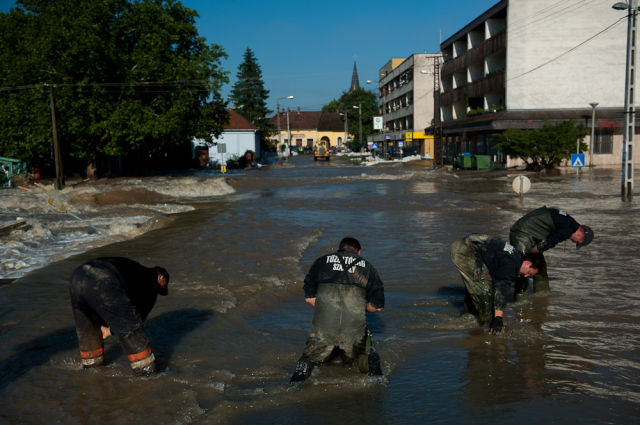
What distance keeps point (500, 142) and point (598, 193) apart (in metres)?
16.1

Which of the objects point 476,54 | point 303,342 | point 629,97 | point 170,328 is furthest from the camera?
point 476,54

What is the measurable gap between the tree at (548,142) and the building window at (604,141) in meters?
6.31

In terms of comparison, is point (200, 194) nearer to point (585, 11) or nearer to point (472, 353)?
point (472, 353)

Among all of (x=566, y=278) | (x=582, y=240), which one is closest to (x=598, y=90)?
(x=566, y=278)

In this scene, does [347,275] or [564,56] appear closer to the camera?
[347,275]

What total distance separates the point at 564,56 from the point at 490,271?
41.2 m

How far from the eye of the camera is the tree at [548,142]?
115 ft

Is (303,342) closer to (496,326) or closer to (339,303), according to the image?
(339,303)

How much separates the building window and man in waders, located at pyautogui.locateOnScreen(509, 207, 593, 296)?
39.4m

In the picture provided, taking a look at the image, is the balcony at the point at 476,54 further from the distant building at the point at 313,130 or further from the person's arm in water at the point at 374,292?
the distant building at the point at 313,130

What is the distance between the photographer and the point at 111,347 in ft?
21.4

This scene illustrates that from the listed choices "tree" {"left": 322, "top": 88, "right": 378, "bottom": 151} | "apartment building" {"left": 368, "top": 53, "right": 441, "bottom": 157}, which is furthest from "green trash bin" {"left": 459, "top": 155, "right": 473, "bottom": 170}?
"tree" {"left": 322, "top": 88, "right": 378, "bottom": 151}

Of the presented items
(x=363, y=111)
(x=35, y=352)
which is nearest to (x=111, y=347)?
(x=35, y=352)

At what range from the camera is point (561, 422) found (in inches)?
181
